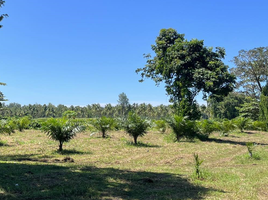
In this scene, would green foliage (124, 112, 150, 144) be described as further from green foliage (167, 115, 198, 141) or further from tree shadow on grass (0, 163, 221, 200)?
tree shadow on grass (0, 163, 221, 200)

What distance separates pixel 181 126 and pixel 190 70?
205 inches

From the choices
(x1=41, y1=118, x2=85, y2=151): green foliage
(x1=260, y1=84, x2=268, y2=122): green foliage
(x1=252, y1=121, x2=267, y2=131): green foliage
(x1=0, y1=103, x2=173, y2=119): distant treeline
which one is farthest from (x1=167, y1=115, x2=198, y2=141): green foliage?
(x1=0, y1=103, x2=173, y2=119): distant treeline

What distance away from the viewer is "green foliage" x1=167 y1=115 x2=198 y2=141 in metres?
18.0

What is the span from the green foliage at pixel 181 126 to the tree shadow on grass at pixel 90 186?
11.1 metres

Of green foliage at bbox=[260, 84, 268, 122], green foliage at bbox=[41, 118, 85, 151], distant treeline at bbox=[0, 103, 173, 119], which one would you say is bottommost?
green foliage at bbox=[41, 118, 85, 151]

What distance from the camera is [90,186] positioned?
17.8 feet

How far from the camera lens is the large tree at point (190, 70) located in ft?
64.4

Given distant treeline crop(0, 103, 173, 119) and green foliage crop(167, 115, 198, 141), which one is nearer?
green foliage crop(167, 115, 198, 141)

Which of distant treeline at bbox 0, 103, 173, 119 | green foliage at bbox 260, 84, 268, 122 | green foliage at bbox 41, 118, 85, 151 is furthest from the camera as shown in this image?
distant treeline at bbox 0, 103, 173, 119

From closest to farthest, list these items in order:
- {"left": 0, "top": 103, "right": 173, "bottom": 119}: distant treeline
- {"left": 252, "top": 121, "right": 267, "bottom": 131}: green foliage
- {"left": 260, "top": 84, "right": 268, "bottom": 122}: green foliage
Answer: {"left": 252, "top": 121, "right": 267, "bottom": 131}: green foliage → {"left": 260, "top": 84, "right": 268, "bottom": 122}: green foliage → {"left": 0, "top": 103, "right": 173, "bottom": 119}: distant treeline

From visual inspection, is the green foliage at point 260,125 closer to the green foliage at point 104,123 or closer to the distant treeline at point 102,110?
the green foliage at point 104,123

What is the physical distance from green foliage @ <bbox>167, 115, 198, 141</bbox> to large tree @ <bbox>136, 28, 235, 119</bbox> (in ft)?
9.35

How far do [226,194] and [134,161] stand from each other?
17.9 feet

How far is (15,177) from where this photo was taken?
20.1 feet
